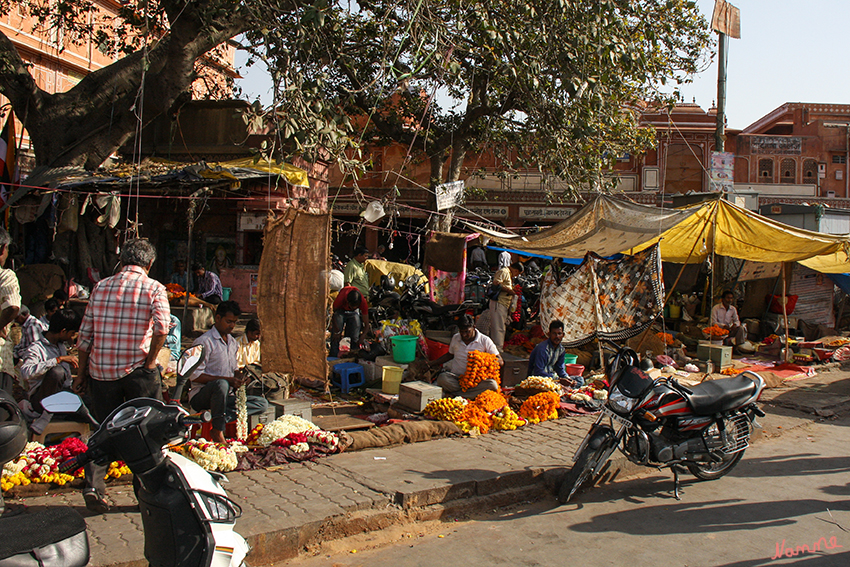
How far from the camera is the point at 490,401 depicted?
7.15 meters

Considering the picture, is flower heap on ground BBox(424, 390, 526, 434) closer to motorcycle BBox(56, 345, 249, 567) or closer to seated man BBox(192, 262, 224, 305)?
motorcycle BBox(56, 345, 249, 567)

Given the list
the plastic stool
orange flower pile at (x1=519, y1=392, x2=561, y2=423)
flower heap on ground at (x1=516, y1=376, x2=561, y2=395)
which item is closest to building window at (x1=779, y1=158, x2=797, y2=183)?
flower heap on ground at (x1=516, y1=376, x2=561, y2=395)

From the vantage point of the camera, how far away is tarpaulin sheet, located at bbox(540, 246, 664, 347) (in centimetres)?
971

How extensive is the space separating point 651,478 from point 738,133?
2701 centimetres

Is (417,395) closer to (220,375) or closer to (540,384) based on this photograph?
(540,384)

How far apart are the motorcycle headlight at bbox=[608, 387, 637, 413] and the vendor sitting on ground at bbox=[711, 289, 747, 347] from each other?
27.6 feet

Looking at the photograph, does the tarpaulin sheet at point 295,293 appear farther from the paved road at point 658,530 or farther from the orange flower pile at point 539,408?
the orange flower pile at point 539,408

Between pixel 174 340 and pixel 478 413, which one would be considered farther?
pixel 174 340

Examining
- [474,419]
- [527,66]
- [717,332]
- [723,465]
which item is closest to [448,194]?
[527,66]

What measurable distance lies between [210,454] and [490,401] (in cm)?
321

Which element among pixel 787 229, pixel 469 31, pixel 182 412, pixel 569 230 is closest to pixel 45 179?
pixel 469 31

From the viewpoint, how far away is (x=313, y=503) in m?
4.54

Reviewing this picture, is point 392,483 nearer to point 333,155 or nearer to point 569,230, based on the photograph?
point 333,155

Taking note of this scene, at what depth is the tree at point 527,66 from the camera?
8.87m
